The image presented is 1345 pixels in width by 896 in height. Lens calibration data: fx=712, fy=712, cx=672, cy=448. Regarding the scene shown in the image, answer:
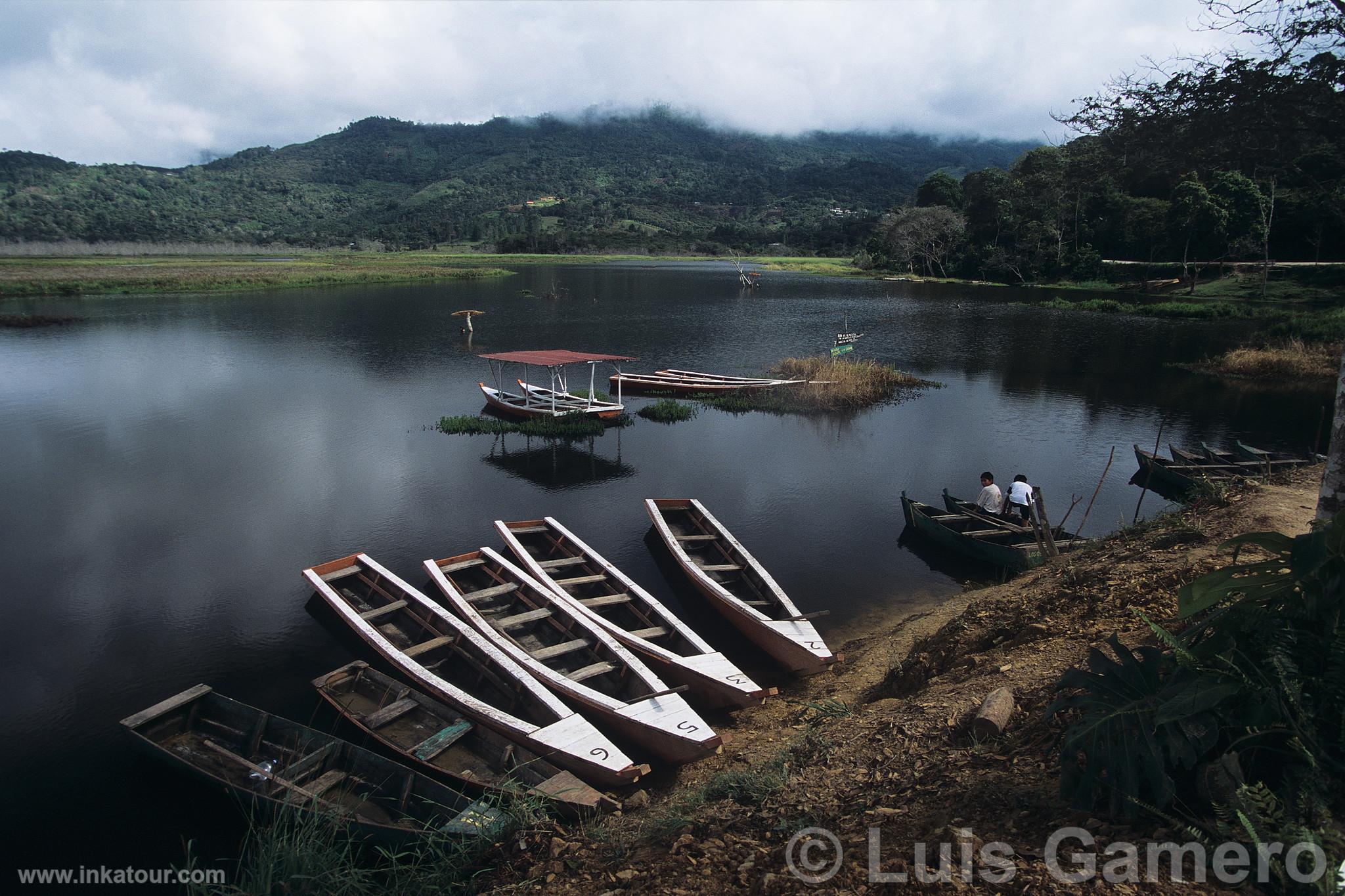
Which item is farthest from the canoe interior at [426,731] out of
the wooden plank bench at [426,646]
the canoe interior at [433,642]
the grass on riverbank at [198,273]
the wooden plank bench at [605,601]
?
the grass on riverbank at [198,273]

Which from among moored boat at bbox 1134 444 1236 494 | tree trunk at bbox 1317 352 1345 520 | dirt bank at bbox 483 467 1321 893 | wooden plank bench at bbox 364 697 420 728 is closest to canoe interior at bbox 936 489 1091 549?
dirt bank at bbox 483 467 1321 893

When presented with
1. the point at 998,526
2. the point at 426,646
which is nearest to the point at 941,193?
the point at 998,526

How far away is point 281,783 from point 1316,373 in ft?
138

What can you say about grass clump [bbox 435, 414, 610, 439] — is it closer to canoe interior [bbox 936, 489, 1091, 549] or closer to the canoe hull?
the canoe hull

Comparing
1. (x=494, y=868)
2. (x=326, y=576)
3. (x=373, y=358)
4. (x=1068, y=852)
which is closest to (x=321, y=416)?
(x=373, y=358)

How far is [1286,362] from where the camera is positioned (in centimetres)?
3266

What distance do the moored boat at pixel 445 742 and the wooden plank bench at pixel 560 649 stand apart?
59.7 inches

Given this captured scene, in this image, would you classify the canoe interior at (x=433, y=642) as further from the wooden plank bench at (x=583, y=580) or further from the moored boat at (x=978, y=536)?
the moored boat at (x=978, y=536)

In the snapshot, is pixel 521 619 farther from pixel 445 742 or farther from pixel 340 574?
pixel 340 574

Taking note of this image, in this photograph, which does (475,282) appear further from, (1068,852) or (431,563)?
(1068,852)

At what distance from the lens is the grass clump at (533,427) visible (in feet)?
83.2

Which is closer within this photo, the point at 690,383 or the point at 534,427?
the point at 534,427

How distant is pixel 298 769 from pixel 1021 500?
13.8 m

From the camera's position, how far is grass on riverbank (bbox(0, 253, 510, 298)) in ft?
212
